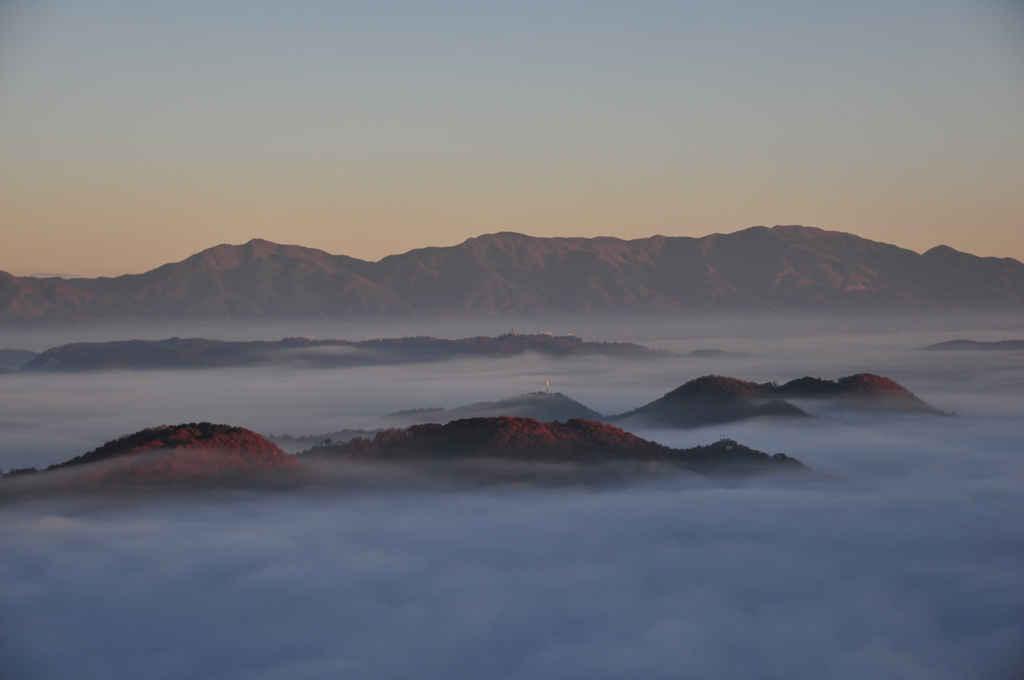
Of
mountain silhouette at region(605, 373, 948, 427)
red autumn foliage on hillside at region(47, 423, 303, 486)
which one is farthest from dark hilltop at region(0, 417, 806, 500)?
mountain silhouette at region(605, 373, 948, 427)

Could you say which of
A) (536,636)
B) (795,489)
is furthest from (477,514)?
(795,489)

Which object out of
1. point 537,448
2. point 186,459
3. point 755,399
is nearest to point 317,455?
point 186,459

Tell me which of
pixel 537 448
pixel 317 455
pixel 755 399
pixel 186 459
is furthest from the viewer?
pixel 755 399

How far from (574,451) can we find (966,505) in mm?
57330

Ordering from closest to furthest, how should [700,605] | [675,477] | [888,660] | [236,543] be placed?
[888,660], [700,605], [236,543], [675,477]

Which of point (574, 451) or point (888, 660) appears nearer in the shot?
point (888, 660)

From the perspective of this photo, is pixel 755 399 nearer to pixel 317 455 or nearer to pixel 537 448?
pixel 537 448

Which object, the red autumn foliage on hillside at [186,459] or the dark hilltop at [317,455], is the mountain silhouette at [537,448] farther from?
the red autumn foliage on hillside at [186,459]

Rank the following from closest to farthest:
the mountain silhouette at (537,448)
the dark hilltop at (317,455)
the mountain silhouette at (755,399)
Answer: the dark hilltop at (317,455) < the mountain silhouette at (537,448) < the mountain silhouette at (755,399)

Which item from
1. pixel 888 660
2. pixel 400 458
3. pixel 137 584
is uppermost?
pixel 400 458

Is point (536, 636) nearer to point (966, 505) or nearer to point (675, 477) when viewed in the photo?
point (675, 477)

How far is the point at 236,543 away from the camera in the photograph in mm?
100562

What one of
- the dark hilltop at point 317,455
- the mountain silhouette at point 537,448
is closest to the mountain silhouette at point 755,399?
the mountain silhouette at point 537,448

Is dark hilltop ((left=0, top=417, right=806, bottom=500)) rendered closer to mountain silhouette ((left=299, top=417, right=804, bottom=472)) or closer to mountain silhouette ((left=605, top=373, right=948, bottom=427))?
mountain silhouette ((left=299, top=417, right=804, bottom=472))
